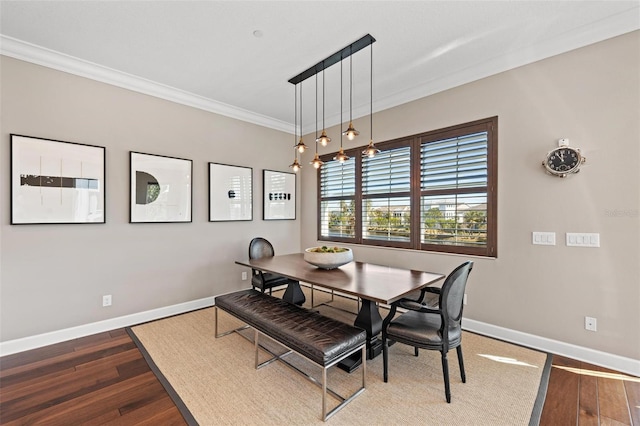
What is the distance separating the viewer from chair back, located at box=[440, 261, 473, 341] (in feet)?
A: 6.41

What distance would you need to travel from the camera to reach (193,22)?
2.38 metres

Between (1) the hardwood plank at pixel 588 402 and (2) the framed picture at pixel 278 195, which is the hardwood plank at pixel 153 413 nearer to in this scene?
(1) the hardwood plank at pixel 588 402

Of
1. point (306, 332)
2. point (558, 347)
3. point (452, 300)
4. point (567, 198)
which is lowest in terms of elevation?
point (558, 347)

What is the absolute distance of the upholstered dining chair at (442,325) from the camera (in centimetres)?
197

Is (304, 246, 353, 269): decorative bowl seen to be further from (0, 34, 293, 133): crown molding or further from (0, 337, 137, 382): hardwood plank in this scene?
(0, 34, 293, 133): crown molding

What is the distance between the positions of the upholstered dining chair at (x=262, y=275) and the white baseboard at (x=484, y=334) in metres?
1.19

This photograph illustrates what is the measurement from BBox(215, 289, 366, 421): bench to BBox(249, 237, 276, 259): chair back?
3.63 ft

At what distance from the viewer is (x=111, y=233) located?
3232 mm

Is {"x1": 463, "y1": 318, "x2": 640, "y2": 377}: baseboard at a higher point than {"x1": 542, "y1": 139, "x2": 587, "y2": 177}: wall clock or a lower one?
lower

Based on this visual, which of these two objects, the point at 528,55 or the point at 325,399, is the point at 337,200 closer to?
the point at 528,55

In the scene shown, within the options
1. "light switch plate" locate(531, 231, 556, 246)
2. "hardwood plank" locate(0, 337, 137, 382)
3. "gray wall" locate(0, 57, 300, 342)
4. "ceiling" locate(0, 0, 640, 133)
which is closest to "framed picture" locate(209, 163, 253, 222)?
"gray wall" locate(0, 57, 300, 342)

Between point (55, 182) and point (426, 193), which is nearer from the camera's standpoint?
point (55, 182)

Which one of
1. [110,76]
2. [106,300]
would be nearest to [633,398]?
[106,300]

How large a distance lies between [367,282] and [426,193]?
1.71 m
